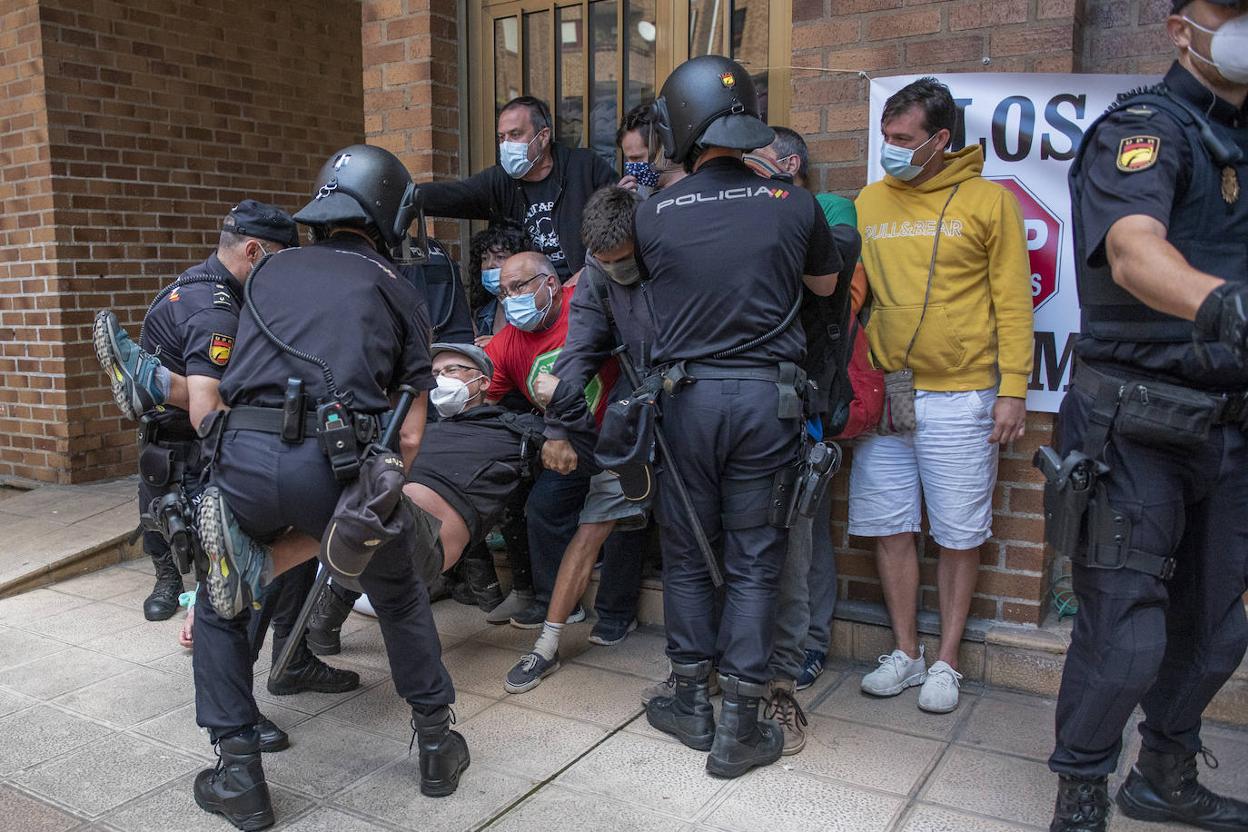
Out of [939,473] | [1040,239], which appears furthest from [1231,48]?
[939,473]

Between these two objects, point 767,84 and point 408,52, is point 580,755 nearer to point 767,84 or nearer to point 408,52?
point 767,84

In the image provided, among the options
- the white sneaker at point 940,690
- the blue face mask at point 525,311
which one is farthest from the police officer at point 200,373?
the white sneaker at point 940,690

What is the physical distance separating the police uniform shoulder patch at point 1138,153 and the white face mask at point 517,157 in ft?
8.70

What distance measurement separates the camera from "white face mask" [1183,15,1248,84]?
2.31 meters

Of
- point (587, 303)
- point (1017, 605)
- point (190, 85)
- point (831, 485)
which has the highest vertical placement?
point (190, 85)

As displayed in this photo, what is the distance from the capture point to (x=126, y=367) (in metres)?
3.01

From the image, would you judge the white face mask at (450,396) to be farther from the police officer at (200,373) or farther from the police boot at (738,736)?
the police boot at (738,736)

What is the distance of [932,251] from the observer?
348 cm

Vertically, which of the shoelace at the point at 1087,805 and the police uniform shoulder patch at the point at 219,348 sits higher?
the police uniform shoulder patch at the point at 219,348

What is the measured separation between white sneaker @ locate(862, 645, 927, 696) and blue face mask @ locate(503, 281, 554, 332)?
1.81m

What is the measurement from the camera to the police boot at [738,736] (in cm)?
308

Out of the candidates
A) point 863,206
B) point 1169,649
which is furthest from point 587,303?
point 1169,649

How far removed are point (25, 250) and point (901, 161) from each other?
5.45 meters

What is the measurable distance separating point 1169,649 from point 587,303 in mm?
2076
